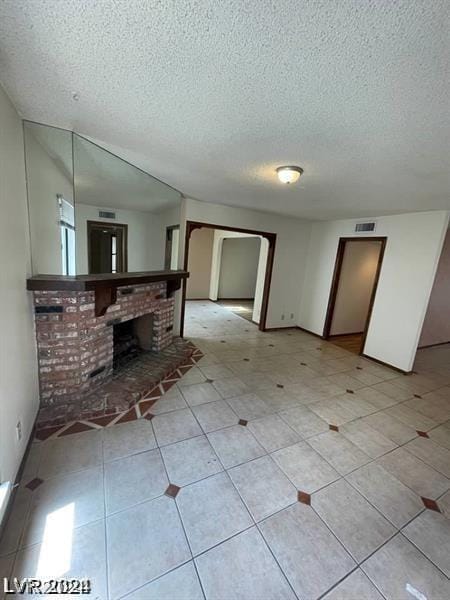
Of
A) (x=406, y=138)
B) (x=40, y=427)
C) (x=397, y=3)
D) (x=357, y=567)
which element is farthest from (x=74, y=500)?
(x=406, y=138)

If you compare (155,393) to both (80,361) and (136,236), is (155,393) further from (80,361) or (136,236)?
(136,236)

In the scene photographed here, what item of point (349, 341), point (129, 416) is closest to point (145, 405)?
point (129, 416)

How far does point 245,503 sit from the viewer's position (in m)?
1.61

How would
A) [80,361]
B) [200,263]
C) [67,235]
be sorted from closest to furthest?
[67,235]
[80,361]
[200,263]

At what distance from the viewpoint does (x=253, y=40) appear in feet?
3.11

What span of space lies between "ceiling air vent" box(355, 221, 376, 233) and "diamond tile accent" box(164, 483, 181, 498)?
15.5 ft

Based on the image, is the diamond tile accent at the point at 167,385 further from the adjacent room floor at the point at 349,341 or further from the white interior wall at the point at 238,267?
the white interior wall at the point at 238,267

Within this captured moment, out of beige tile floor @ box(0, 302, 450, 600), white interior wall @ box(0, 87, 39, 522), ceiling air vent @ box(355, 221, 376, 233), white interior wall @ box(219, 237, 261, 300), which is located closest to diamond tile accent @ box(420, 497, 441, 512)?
beige tile floor @ box(0, 302, 450, 600)

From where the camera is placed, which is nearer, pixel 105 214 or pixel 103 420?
pixel 103 420

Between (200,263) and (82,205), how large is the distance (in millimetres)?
5775

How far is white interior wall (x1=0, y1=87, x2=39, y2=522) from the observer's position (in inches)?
55.6

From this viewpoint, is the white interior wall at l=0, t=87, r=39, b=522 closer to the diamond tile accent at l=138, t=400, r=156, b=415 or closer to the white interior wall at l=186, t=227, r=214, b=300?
the diamond tile accent at l=138, t=400, r=156, b=415

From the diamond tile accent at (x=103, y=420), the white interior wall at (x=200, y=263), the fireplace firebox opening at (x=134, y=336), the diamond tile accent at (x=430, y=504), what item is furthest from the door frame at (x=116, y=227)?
the white interior wall at (x=200, y=263)

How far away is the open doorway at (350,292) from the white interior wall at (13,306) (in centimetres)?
496
